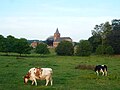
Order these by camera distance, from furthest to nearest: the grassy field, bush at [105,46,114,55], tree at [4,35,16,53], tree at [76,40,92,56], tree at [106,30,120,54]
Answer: tree at [106,30,120,54]
tree at [4,35,16,53]
tree at [76,40,92,56]
bush at [105,46,114,55]
the grassy field

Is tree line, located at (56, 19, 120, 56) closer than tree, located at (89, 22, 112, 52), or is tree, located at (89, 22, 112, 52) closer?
tree line, located at (56, 19, 120, 56)

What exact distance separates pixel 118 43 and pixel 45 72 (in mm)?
93400

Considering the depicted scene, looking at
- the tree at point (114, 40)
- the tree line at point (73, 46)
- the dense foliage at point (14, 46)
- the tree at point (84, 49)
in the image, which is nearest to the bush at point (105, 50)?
the tree line at point (73, 46)


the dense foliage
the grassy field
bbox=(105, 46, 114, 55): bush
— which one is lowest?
the grassy field

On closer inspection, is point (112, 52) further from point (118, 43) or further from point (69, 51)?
point (69, 51)

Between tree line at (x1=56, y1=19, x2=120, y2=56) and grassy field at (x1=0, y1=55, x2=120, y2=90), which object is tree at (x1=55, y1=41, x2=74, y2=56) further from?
grassy field at (x1=0, y1=55, x2=120, y2=90)

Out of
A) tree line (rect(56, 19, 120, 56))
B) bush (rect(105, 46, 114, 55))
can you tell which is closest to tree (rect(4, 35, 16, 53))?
tree line (rect(56, 19, 120, 56))

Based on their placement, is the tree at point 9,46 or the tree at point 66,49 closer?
the tree at point 9,46

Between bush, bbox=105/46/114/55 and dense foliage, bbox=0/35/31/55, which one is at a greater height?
dense foliage, bbox=0/35/31/55

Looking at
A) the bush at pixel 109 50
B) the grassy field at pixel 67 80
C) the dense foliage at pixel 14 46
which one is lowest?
the grassy field at pixel 67 80

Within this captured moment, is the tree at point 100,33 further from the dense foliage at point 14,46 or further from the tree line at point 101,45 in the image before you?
the dense foliage at point 14,46

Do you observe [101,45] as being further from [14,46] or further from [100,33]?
[14,46]

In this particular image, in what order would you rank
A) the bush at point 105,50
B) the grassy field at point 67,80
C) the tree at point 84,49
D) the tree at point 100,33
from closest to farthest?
the grassy field at point 67,80 < the bush at point 105,50 < the tree at point 84,49 < the tree at point 100,33

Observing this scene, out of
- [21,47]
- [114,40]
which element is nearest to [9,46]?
[21,47]
